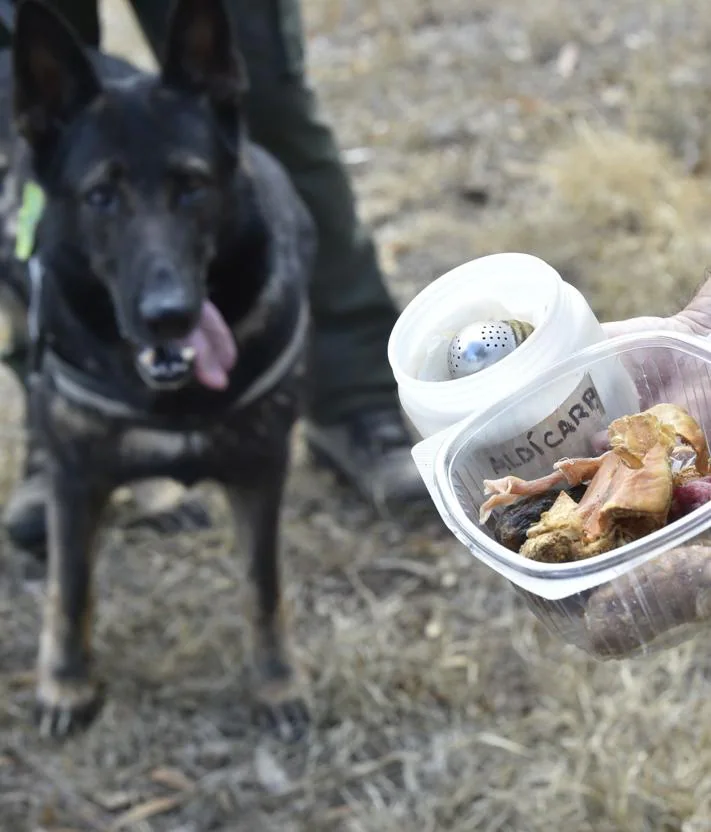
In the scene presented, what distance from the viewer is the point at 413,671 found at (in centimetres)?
212

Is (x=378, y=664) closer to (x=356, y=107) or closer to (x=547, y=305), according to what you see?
(x=547, y=305)

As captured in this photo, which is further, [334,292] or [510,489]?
[334,292]

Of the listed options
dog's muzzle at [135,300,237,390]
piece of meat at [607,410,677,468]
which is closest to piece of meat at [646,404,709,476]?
piece of meat at [607,410,677,468]

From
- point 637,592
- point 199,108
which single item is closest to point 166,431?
point 199,108

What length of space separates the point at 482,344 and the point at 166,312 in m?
0.72

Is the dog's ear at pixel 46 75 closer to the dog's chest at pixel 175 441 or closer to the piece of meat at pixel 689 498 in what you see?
the dog's chest at pixel 175 441

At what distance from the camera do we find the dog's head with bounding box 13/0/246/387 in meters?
1.78

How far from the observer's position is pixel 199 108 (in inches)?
74.7

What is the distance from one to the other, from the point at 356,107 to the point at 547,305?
10.8 feet

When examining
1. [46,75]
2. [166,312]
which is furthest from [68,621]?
[46,75]

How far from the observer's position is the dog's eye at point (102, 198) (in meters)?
1.82

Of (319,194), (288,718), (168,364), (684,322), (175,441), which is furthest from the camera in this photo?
(319,194)

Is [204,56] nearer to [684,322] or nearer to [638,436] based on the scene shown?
[684,322]

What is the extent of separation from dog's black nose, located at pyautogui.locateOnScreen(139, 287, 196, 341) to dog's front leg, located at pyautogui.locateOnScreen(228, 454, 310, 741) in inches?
14.8
